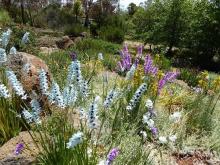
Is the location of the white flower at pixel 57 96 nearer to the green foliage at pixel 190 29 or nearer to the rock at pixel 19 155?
the rock at pixel 19 155

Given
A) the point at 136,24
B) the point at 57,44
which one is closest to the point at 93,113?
the point at 57,44

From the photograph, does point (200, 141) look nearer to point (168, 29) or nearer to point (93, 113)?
point (93, 113)

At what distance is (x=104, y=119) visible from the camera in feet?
13.3

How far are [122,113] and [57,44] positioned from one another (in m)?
13.9

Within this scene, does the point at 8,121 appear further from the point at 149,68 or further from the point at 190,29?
the point at 190,29

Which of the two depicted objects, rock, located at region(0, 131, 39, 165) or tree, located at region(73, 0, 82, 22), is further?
tree, located at region(73, 0, 82, 22)

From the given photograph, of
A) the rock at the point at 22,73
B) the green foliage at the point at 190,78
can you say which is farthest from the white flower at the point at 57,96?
the green foliage at the point at 190,78

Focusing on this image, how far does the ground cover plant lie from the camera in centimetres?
370

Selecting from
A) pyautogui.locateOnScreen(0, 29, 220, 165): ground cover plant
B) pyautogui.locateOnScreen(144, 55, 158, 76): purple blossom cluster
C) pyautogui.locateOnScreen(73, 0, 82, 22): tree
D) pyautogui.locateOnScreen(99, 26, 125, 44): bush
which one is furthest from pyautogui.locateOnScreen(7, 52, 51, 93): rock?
pyautogui.locateOnScreen(73, 0, 82, 22): tree

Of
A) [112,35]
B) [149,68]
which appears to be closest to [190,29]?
[112,35]

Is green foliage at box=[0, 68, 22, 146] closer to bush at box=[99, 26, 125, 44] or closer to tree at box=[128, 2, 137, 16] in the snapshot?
bush at box=[99, 26, 125, 44]

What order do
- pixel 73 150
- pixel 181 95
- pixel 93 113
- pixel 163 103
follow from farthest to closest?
1. pixel 181 95
2. pixel 163 103
3. pixel 73 150
4. pixel 93 113

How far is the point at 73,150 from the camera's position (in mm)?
3699

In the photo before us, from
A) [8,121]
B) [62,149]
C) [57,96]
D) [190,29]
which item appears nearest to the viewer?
[57,96]
